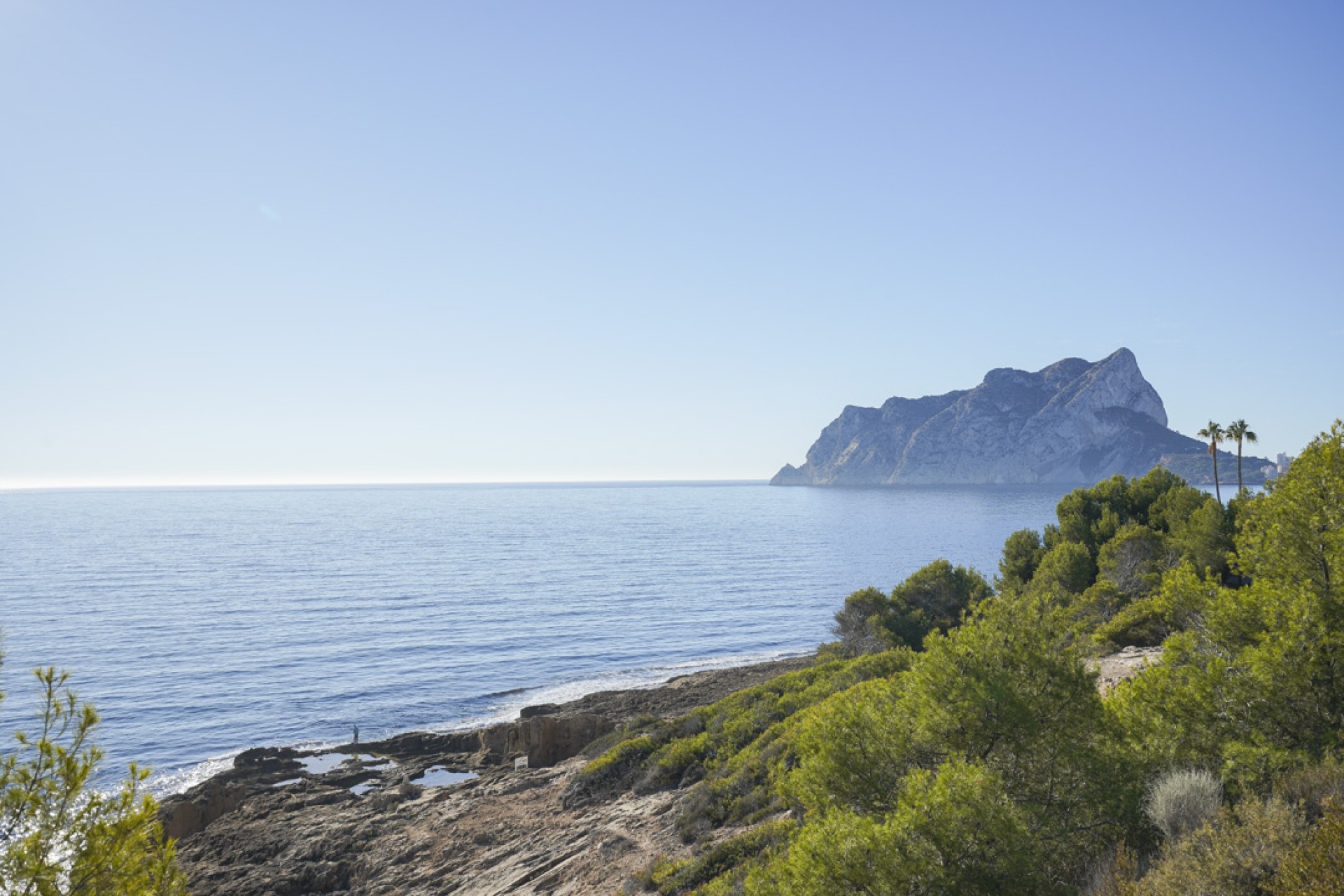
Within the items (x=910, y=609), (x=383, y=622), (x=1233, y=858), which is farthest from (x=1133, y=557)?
(x=383, y=622)

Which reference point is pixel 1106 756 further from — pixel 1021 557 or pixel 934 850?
pixel 1021 557

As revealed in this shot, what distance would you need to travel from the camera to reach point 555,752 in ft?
109

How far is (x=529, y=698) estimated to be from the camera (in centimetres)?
4625

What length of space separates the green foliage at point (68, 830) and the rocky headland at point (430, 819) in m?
12.0

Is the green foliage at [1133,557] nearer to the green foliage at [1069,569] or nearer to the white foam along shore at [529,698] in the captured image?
the green foliage at [1069,569]

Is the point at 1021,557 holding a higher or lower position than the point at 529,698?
higher

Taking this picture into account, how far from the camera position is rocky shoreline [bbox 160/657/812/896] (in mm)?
20094

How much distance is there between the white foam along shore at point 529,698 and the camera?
1305 inches

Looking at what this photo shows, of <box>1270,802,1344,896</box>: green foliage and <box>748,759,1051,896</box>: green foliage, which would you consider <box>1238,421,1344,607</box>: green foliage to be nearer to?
<box>1270,802,1344,896</box>: green foliage

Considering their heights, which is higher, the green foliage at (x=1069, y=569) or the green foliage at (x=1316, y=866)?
the green foliage at (x=1316, y=866)

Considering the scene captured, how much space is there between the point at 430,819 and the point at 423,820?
274 mm

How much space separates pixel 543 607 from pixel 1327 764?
2732 inches

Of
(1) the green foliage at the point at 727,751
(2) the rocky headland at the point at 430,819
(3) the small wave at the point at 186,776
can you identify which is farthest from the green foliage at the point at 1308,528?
(3) the small wave at the point at 186,776

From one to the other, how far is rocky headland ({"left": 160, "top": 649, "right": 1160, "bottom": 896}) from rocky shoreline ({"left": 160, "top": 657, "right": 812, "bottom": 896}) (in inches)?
2.4
